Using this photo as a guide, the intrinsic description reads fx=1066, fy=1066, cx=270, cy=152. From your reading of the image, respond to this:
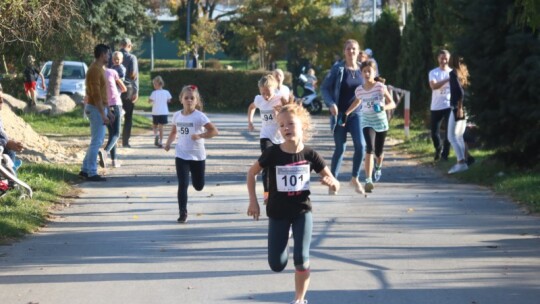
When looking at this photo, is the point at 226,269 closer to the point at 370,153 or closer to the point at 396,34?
the point at 370,153

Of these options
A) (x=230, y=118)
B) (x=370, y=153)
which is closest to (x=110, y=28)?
(x=230, y=118)

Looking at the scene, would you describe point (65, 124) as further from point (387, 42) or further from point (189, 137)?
point (189, 137)

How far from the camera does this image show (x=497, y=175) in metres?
15.3

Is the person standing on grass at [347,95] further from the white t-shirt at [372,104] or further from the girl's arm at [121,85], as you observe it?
the girl's arm at [121,85]

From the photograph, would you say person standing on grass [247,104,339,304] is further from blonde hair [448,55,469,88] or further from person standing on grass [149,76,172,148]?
person standing on grass [149,76,172,148]

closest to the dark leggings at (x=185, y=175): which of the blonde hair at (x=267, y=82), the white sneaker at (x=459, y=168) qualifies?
the blonde hair at (x=267, y=82)

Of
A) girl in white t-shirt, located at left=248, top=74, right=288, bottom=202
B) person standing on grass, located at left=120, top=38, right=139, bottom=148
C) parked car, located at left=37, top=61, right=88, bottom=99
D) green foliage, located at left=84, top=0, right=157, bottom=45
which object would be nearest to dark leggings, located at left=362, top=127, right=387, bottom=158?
girl in white t-shirt, located at left=248, top=74, right=288, bottom=202

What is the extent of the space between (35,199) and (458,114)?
696 cm

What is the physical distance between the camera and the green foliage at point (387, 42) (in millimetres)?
32688

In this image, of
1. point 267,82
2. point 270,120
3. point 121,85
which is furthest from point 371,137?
point 121,85

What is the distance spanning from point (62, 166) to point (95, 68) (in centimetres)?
185

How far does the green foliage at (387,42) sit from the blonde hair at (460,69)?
51.3 ft

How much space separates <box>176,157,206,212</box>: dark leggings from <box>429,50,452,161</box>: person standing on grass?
7.07 metres

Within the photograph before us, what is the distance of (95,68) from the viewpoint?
15.3 m
